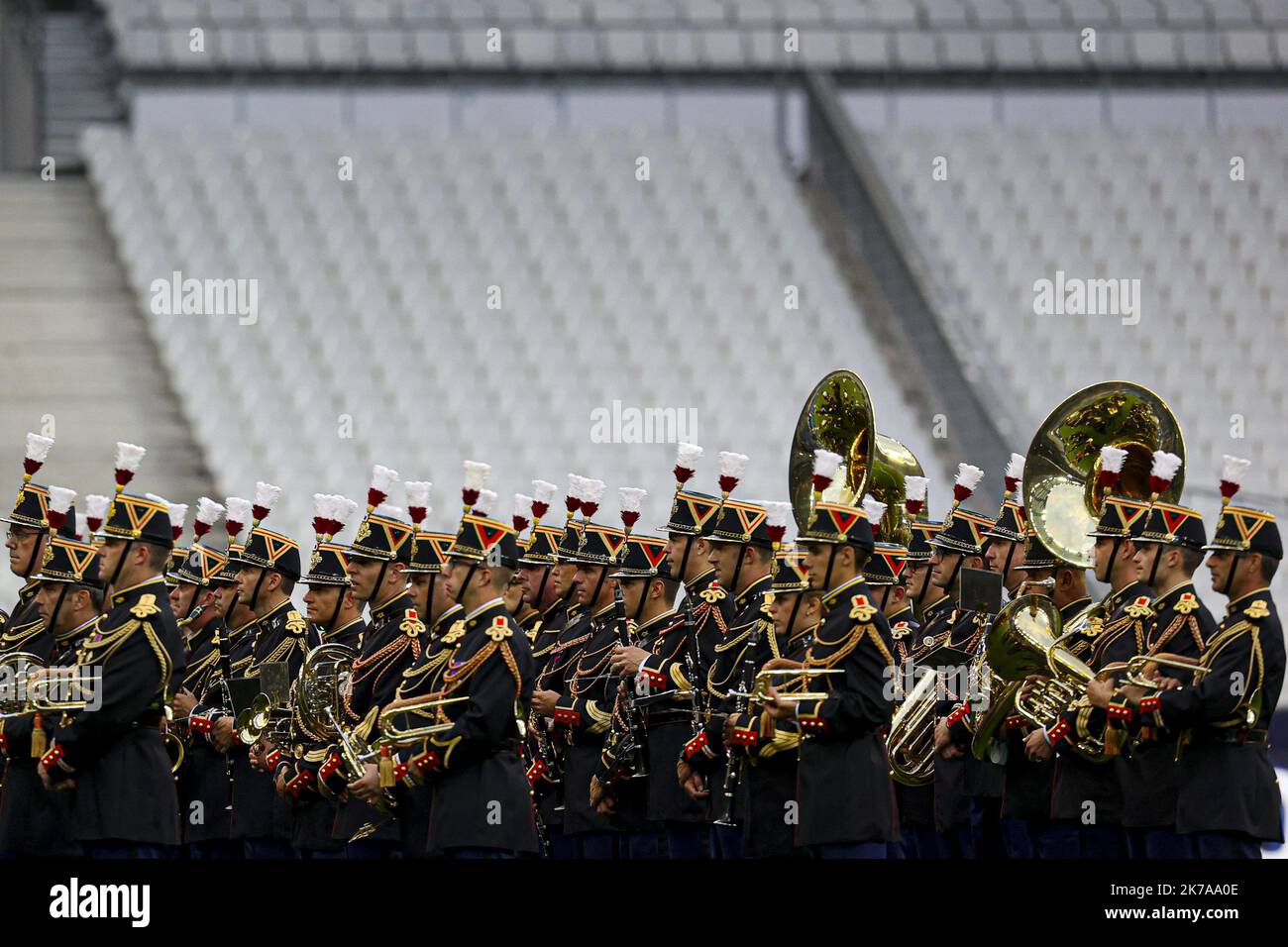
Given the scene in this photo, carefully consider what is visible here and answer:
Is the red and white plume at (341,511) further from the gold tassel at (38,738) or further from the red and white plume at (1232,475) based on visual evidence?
the red and white plume at (1232,475)

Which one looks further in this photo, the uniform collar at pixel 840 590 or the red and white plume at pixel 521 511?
the red and white plume at pixel 521 511

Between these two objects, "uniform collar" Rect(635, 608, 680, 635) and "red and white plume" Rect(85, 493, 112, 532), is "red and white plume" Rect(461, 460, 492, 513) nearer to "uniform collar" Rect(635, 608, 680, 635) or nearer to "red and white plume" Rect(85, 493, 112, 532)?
"uniform collar" Rect(635, 608, 680, 635)

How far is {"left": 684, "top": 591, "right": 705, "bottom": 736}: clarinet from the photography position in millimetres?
8312

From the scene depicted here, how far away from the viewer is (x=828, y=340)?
18.2m

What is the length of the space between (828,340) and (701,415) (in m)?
1.56

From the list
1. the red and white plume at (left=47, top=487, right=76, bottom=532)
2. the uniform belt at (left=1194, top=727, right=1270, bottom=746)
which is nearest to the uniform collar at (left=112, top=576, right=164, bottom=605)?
the red and white plume at (left=47, top=487, right=76, bottom=532)

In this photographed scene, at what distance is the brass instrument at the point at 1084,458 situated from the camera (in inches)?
324

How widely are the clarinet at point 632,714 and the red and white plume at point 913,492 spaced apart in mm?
1388

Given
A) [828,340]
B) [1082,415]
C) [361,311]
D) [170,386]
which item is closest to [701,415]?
[828,340]

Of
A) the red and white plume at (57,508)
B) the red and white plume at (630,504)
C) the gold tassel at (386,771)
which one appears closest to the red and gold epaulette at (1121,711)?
the red and white plume at (630,504)

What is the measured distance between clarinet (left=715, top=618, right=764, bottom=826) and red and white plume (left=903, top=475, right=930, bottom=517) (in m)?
1.23

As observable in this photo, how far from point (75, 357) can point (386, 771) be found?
1063 cm

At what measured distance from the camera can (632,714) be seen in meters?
8.44

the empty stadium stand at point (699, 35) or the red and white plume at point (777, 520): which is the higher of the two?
the empty stadium stand at point (699, 35)
